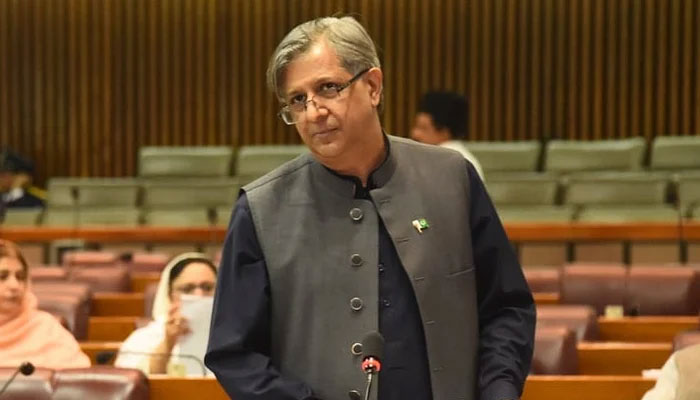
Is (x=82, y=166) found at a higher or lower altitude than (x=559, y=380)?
lower

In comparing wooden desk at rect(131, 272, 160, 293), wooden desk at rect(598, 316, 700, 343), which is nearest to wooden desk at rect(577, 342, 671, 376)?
wooden desk at rect(598, 316, 700, 343)

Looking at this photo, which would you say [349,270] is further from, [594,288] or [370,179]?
[594,288]

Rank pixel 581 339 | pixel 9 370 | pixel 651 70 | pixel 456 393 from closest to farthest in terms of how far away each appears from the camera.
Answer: pixel 456 393 → pixel 9 370 → pixel 581 339 → pixel 651 70

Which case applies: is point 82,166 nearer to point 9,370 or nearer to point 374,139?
point 9,370

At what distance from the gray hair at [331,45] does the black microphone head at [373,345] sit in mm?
435

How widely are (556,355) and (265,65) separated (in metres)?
7.42

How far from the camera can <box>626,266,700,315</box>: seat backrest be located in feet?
Answer: 18.8

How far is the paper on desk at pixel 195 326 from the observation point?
15.3ft

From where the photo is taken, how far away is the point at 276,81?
7.39 feet

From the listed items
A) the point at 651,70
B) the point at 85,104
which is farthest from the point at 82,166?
the point at 651,70

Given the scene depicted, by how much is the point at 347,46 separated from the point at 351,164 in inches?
7.9

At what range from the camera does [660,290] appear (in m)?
5.80

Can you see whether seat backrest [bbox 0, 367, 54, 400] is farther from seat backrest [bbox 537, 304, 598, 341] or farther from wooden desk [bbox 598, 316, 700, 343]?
wooden desk [bbox 598, 316, 700, 343]

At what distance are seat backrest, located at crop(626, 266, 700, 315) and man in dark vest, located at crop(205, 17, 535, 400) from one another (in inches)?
141
